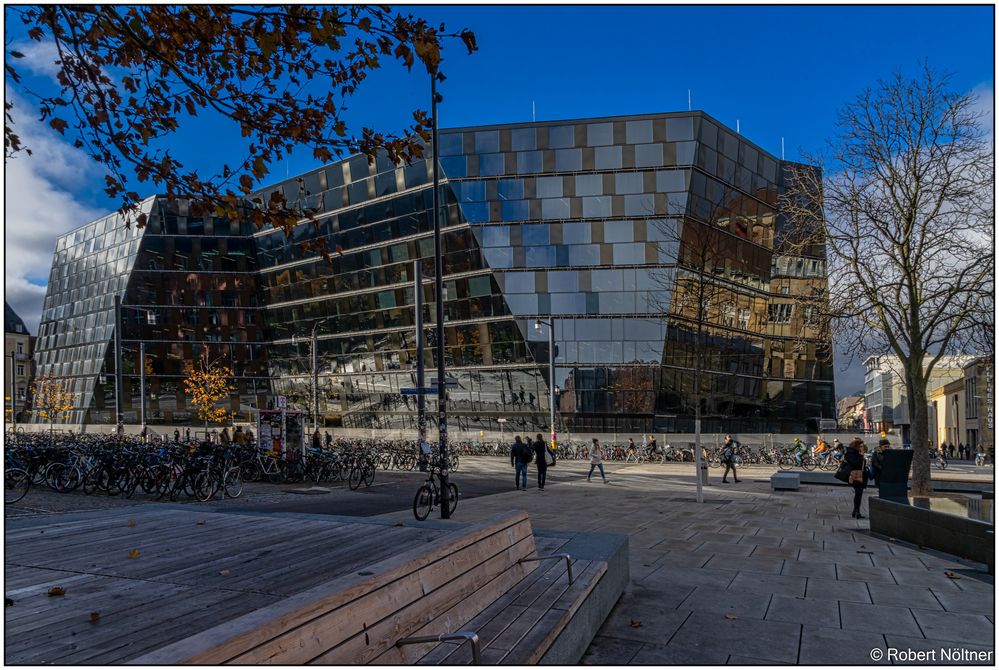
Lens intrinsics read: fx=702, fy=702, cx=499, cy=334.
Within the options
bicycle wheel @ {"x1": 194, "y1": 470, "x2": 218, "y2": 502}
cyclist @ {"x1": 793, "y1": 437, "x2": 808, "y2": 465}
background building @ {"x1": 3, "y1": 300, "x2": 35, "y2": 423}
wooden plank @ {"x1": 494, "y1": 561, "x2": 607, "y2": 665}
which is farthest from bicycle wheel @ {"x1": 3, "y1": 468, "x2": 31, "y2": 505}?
background building @ {"x1": 3, "y1": 300, "x2": 35, "y2": 423}

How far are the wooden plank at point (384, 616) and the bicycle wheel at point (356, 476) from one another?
17301mm

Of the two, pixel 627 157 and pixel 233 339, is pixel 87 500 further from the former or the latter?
pixel 233 339

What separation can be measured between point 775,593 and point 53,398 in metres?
70.0

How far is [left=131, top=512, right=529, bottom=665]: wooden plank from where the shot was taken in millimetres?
2465

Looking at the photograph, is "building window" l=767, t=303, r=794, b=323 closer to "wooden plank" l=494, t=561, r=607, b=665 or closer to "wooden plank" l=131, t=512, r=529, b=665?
"wooden plank" l=494, t=561, r=607, b=665

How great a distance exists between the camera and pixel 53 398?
62938mm

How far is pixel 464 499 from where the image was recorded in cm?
1898

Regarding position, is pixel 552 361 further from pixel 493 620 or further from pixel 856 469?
pixel 493 620

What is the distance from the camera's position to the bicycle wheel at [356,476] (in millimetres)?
21766

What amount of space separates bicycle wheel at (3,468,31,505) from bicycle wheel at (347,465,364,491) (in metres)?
8.41

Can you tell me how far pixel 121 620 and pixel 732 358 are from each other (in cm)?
4500

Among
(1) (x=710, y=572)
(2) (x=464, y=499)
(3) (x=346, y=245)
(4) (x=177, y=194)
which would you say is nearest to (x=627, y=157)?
(3) (x=346, y=245)

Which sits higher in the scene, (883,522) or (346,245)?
(346,245)

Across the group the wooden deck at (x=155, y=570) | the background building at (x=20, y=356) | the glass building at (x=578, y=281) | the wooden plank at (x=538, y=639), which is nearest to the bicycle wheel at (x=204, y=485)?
the wooden deck at (x=155, y=570)
